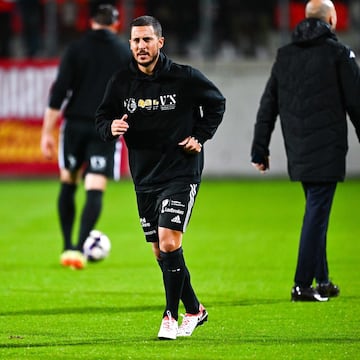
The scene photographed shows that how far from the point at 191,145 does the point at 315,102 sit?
1.79 m

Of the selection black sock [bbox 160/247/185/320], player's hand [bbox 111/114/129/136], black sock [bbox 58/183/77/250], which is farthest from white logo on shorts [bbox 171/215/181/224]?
black sock [bbox 58/183/77/250]

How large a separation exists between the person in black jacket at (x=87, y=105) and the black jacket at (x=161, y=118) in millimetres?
3293

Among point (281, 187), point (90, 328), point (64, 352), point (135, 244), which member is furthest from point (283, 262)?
point (281, 187)

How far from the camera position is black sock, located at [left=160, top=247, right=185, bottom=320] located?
653cm

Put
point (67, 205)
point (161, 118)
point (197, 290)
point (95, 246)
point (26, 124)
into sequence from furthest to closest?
1. point (26, 124)
2. point (67, 205)
3. point (95, 246)
4. point (197, 290)
5. point (161, 118)

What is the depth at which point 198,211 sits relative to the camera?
15414mm

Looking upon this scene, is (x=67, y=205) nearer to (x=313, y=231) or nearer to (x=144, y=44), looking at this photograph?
(x=313, y=231)

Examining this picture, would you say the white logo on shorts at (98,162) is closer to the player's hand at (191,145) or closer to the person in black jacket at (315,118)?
the person in black jacket at (315,118)

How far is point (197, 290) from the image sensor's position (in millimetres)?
8773

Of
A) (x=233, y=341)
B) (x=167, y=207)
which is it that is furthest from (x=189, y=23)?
(x=233, y=341)

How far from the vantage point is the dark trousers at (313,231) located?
8109 millimetres

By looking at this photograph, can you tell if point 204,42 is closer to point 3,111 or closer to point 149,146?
point 3,111

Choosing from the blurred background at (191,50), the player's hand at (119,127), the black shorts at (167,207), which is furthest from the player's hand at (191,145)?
the blurred background at (191,50)

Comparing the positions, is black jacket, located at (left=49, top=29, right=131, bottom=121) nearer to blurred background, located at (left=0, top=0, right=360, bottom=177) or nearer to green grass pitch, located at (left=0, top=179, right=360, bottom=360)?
green grass pitch, located at (left=0, top=179, right=360, bottom=360)
